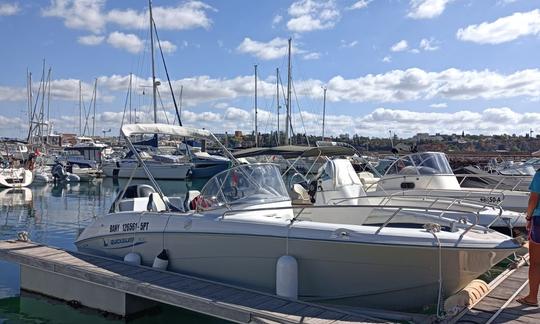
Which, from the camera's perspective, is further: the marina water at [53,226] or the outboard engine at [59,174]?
the outboard engine at [59,174]

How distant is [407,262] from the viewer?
639 centimetres

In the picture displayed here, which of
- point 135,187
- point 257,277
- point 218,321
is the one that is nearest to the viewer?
point 257,277

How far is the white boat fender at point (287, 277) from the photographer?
261 inches

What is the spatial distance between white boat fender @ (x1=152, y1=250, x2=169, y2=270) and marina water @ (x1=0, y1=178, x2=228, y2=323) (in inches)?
26.8

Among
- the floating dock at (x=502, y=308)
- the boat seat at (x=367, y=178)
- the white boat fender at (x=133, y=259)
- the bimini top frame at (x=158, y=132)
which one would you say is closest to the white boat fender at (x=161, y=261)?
the white boat fender at (x=133, y=259)

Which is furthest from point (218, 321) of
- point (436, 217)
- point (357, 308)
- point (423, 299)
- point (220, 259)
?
point (436, 217)

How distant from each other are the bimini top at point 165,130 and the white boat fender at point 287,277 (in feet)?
13.0

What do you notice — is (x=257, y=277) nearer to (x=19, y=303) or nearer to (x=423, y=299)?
(x=423, y=299)

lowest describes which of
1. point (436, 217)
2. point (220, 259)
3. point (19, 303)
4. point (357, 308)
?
point (19, 303)

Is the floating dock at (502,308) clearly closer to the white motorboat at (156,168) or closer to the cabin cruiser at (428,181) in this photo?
the cabin cruiser at (428,181)

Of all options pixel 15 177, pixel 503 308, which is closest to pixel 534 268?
pixel 503 308

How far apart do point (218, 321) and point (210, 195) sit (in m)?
1.98

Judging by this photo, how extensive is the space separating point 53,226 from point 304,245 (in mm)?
13033

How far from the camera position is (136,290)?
700 centimetres
